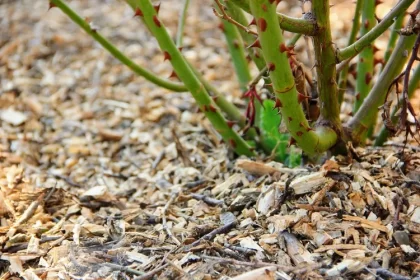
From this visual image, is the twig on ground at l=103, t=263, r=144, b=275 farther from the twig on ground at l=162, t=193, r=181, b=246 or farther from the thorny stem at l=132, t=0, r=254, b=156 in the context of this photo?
the thorny stem at l=132, t=0, r=254, b=156

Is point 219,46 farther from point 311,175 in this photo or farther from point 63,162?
point 311,175

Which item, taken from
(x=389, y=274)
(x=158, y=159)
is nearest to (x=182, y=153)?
(x=158, y=159)

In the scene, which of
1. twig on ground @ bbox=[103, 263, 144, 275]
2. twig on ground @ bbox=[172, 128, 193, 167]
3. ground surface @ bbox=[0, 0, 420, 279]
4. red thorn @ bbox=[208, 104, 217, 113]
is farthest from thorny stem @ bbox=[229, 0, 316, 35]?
twig on ground @ bbox=[172, 128, 193, 167]

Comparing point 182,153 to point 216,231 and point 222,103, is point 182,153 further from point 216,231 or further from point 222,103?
point 216,231

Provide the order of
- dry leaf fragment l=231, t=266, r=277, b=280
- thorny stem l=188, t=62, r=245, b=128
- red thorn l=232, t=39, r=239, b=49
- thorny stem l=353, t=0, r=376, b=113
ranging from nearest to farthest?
dry leaf fragment l=231, t=266, r=277, b=280 → thorny stem l=353, t=0, r=376, b=113 → thorny stem l=188, t=62, r=245, b=128 → red thorn l=232, t=39, r=239, b=49

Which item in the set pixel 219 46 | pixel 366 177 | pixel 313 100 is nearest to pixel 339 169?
pixel 366 177

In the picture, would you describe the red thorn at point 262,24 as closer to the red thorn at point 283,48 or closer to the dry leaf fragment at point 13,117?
the red thorn at point 283,48
